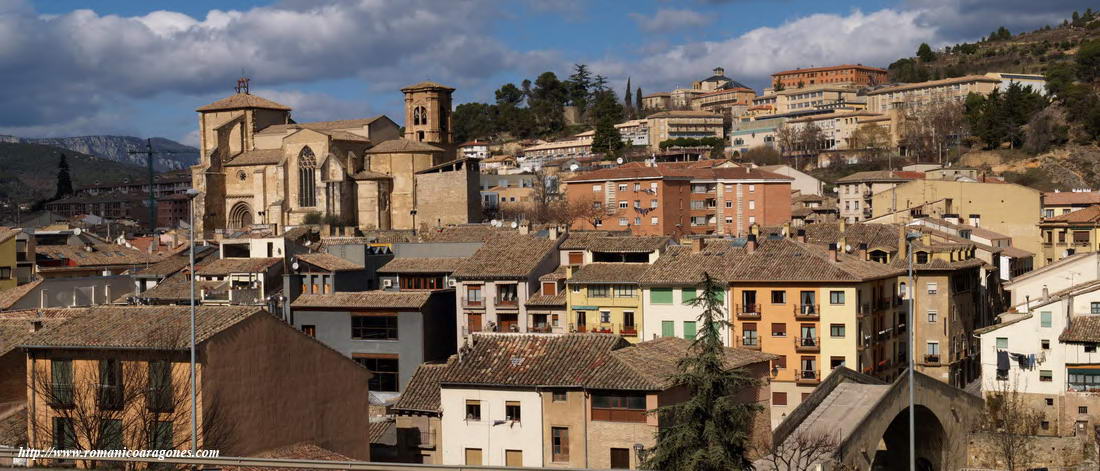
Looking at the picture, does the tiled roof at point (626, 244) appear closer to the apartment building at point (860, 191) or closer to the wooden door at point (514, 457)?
the wooden door at point (514, 457)

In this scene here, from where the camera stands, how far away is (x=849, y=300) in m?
42.3

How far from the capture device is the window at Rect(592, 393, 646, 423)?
28266 millimetres

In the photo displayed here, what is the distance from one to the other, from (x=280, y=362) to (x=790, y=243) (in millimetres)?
24036

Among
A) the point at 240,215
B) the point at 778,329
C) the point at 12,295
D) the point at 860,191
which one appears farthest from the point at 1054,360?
the point at 240,215

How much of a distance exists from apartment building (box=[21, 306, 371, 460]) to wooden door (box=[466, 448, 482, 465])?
4753 mm

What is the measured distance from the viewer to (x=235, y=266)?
49625 millimetres

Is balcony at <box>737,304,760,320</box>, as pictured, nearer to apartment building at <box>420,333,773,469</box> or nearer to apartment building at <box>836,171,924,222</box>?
apartment building at <box>420,333,773,469</box>

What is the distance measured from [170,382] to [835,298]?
2474cm

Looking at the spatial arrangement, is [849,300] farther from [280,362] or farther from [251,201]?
[251,201]

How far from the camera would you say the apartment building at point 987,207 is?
7194 centimetres

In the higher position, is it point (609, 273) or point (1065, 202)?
point (1065, 202)

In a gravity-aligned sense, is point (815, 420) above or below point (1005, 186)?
below

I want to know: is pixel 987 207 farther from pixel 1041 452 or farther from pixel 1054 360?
pixel 1041 452

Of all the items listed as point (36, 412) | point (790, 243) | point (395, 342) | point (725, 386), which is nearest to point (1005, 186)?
point (790, 243)
